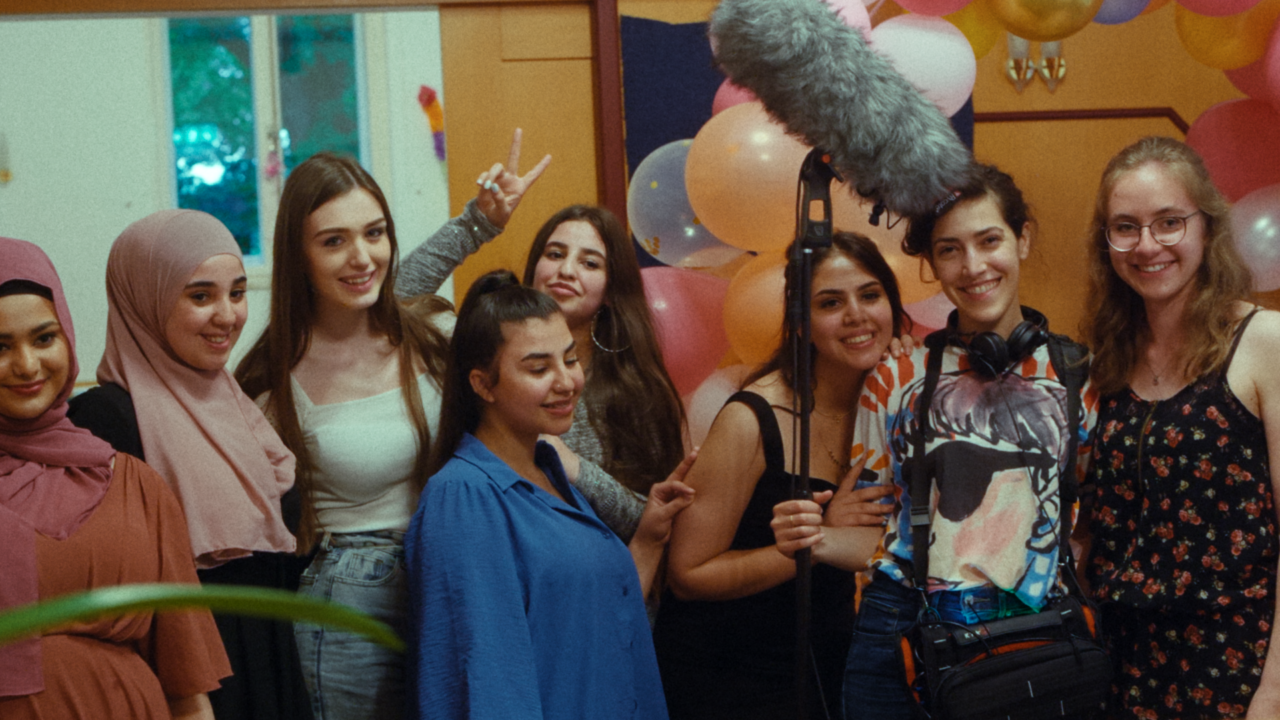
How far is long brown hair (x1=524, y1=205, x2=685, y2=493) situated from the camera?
2293 mm

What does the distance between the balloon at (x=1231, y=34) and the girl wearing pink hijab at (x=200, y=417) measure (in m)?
2.21

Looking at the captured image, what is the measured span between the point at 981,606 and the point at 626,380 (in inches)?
34.0

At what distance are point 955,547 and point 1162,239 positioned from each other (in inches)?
24.8

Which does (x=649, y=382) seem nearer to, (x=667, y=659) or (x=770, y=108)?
(x=667, y=659)

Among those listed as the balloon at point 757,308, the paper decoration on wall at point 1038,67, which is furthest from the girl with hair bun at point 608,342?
the paper decoration on wall at point 1038,67

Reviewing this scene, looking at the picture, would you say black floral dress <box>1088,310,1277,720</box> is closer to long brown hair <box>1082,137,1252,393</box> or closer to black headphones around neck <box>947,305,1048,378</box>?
long brown hair <box>1082,137,1252,393</box>

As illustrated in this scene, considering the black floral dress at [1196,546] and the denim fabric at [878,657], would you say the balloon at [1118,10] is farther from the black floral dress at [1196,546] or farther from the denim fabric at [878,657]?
the denim fabric at [878,657]

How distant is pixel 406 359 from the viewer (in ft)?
6.75

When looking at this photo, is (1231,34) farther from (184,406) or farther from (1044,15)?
(184,406)

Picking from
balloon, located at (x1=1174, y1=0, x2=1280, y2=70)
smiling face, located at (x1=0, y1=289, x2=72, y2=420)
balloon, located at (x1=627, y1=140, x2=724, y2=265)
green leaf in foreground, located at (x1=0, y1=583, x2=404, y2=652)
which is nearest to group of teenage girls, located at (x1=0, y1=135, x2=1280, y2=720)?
smiling face, located at (x1=0, y1=289, x2=72, y2=420)

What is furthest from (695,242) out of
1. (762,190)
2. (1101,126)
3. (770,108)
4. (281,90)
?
(281,90)

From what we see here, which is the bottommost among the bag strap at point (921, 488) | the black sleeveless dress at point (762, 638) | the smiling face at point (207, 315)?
the black sleeveless dress at point (762, 638)

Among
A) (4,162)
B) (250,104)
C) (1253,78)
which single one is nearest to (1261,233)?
(1253,78)

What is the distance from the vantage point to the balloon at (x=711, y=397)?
2.53 m
